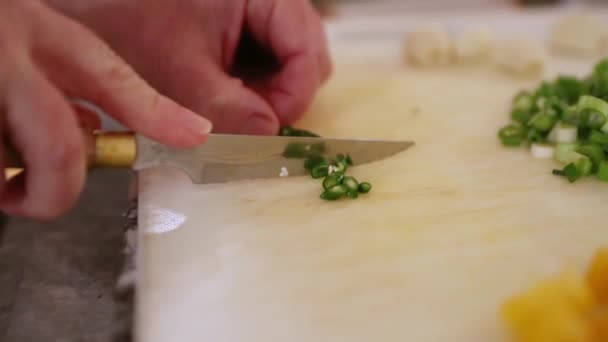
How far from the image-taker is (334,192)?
3.14ft

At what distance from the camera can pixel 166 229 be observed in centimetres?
91

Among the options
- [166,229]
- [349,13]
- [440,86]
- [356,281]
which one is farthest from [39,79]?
[349,13]

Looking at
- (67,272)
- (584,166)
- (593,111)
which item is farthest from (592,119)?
(67,272)

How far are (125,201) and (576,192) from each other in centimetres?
80

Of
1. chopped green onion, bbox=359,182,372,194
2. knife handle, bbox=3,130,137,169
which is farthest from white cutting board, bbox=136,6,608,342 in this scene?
knife handle, bbox=3,130,137,169

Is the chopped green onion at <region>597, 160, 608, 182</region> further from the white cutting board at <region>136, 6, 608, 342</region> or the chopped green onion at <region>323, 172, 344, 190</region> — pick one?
the chopped green onion at <region>323, 172, 344, 190</region>

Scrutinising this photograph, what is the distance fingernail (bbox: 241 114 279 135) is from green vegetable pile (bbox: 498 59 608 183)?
436 mm

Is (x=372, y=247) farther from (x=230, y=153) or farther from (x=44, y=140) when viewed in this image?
(x=44, y=140)

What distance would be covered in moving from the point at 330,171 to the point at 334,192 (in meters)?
0.07

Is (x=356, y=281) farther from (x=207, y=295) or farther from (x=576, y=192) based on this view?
(x=576, y=192)

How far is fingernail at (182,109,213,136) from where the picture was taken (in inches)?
33.5

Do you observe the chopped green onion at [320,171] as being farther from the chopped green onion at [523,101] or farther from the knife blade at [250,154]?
the chopped green onion at [523,101]

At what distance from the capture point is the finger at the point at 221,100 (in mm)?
1103

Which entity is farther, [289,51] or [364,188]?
[289,51]
